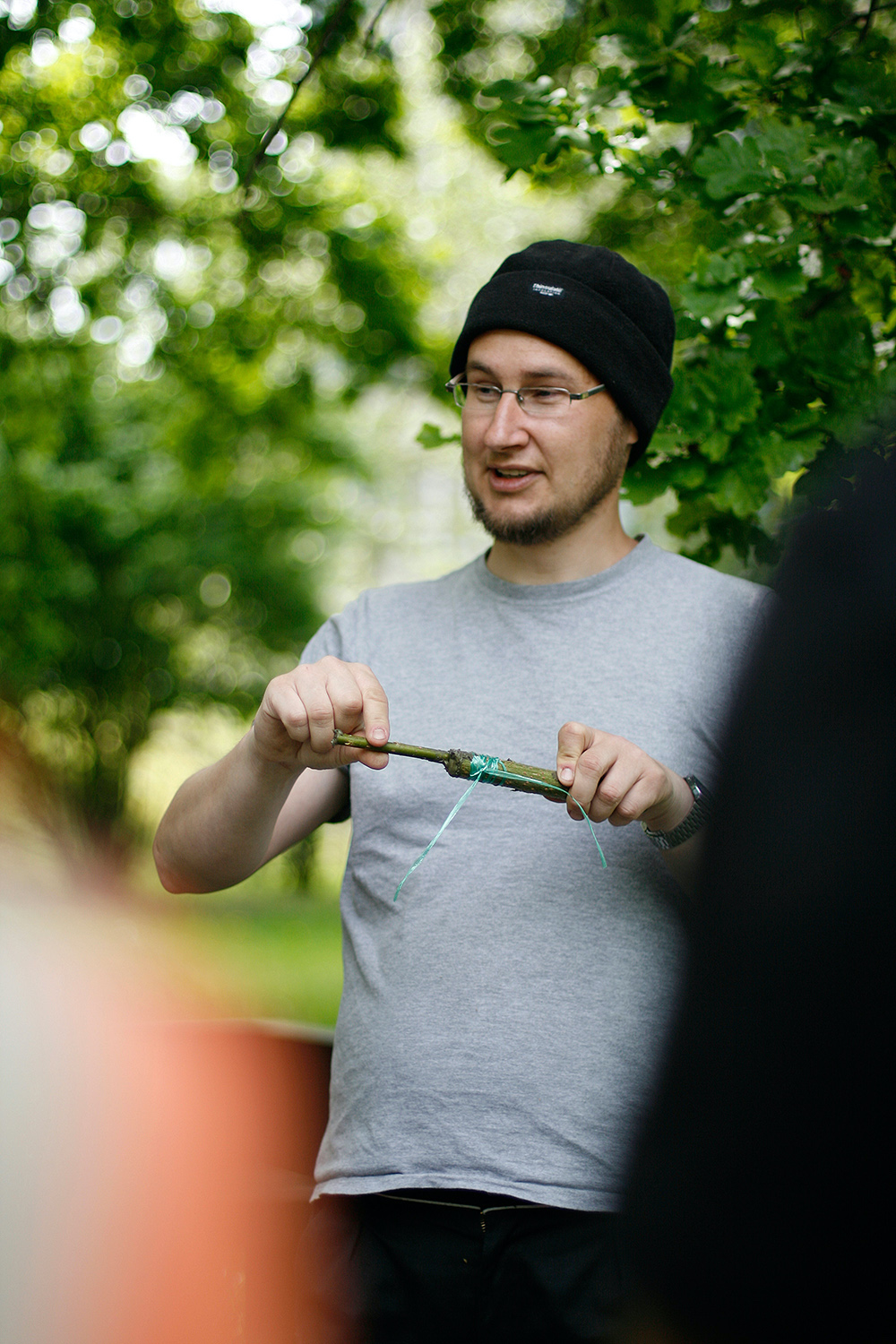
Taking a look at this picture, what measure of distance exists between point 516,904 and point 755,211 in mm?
1829

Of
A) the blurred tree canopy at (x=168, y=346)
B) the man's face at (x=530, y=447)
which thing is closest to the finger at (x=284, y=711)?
the man's face at (x=530, y=447)

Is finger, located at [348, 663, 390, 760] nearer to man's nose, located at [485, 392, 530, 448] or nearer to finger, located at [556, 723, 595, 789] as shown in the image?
finger, located at [556, 723, 595, 789]

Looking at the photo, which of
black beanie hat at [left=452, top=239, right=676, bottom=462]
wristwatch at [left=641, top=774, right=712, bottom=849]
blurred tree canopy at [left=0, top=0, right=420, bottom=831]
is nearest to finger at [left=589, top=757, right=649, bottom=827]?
wristwatch at [left=641, top=774, right=712, bottom=849]

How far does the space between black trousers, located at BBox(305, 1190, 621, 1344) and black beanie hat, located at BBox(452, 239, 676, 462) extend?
5.25ft

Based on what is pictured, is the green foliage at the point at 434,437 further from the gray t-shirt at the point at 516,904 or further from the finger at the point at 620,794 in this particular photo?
the finger at the point at 620,794

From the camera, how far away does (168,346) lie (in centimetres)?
646

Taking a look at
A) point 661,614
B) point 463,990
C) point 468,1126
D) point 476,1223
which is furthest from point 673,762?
point 476,1223

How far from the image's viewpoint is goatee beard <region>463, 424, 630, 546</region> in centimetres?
230

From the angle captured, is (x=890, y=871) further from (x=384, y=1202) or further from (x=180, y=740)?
(x=180, y=740)

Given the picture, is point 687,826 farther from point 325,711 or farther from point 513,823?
point 325,711

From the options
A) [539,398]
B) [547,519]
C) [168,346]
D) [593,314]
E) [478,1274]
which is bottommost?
[478,1274]

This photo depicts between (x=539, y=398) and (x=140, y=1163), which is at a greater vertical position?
(x=539, y=398)

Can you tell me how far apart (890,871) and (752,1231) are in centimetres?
27

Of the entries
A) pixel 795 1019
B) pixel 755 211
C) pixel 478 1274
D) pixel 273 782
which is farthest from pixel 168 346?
pixel 795 1019
